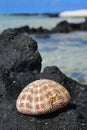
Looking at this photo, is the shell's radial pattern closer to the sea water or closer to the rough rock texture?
the rough rock texture

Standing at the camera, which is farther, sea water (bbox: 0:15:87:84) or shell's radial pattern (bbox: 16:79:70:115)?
sea water (bbox: 0:15:87:84)

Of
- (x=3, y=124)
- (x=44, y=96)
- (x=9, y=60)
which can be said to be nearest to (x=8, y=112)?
(x=3, y=124)

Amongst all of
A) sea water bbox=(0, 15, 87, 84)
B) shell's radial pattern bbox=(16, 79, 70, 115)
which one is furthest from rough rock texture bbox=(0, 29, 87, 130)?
sea water bbox=(0, 15, 87, 84)

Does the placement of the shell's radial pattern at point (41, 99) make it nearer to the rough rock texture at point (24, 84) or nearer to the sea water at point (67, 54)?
the rough rock texture at point (24, 84)

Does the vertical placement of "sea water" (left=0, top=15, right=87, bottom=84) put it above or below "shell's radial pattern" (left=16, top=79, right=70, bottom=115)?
below

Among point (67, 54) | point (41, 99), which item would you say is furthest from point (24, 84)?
point (67, 54)

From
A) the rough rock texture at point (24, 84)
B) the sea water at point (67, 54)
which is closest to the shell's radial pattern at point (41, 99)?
the rough rock texture at point (24, 84)
